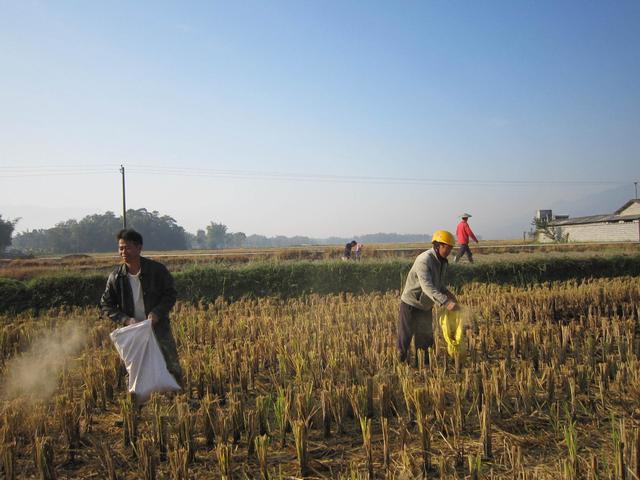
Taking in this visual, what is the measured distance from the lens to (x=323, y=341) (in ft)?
19.9

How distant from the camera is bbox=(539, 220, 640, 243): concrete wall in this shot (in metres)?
33.4

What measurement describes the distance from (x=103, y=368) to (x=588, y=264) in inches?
580

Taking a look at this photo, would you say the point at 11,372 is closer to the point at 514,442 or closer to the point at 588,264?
the point at 514,442

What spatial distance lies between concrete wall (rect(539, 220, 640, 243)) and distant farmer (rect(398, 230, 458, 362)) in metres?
34.2

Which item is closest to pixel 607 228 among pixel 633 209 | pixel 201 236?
pixel 633 209

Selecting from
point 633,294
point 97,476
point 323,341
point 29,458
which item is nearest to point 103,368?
point 29,458

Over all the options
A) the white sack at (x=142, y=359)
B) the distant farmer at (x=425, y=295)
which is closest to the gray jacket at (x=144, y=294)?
the white sack at (x=142, y=359)

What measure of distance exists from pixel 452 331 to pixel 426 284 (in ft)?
3.08

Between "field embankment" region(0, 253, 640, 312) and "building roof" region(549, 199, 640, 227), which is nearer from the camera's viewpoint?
"field embankment" region(0, 253, 640, 312)

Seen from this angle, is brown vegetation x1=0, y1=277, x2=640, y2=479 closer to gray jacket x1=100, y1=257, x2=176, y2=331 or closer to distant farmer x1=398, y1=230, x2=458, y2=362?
distant farmer x1=398, y1=230, x2=458, y2=362

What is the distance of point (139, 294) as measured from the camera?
4.13 meters

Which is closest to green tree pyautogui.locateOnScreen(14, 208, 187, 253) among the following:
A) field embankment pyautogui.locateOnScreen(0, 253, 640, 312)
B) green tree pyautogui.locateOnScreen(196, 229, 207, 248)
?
green tree pyautogui.locateOnScreen(196, 229, 207, 248)

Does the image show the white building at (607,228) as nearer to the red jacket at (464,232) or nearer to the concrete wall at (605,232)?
the concrete wall at (605,232)

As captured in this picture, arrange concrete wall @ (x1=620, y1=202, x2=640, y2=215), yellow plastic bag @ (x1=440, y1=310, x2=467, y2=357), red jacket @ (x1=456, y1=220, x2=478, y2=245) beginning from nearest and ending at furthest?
yellow plastic bag @ (x1=440, y1=310, x2=467, y2=357)
red jacket @ (x1=456, y1=220, x2=478, y2=245)
concrete wall @ (x1=620, y1=202, x2=640, y2=215)
